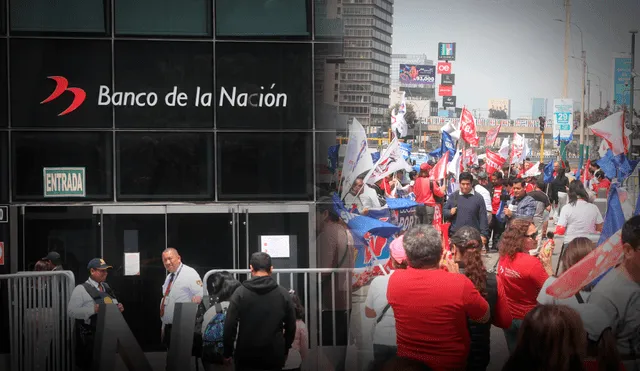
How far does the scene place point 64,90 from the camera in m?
5.11

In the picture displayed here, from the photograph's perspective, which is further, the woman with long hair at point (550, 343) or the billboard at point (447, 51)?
the billboard at point (447, 51)

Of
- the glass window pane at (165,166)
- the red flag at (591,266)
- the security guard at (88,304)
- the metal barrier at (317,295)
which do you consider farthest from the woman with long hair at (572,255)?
the security guard at (88,304)

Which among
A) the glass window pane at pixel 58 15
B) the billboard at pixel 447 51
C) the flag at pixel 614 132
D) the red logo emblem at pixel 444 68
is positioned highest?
the glass window pane at pixel 58 15

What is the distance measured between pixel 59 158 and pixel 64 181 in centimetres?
14

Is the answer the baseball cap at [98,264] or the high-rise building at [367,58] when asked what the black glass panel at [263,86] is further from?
the baseball cap at [98,264]

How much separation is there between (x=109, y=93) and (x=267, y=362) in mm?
1863

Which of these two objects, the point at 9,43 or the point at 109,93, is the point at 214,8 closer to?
the point at 109,93

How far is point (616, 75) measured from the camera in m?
3.59

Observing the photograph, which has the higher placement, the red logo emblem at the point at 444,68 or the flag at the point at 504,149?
the red logo emblem at the point at 444,68

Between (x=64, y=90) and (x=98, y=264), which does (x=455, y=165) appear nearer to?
(x=98, y=264)

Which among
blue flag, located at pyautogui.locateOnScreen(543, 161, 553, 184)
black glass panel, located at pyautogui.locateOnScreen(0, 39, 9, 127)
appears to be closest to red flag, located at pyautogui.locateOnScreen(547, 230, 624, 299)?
black glass panel, located at pyautogui.locateOnScreen(0, 39, 9, 127)

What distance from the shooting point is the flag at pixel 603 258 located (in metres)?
3.50

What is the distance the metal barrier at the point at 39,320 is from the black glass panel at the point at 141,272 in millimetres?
302

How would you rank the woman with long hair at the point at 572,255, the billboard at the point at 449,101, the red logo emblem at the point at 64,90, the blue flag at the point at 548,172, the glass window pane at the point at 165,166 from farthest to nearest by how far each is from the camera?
the blue flag at the point at 548,172
the glass window pane at the point at 165,166
the red logo emblem at the point at 64,90
the billboard at the point at 449,101
the woman with long hair at the point at 572,255
